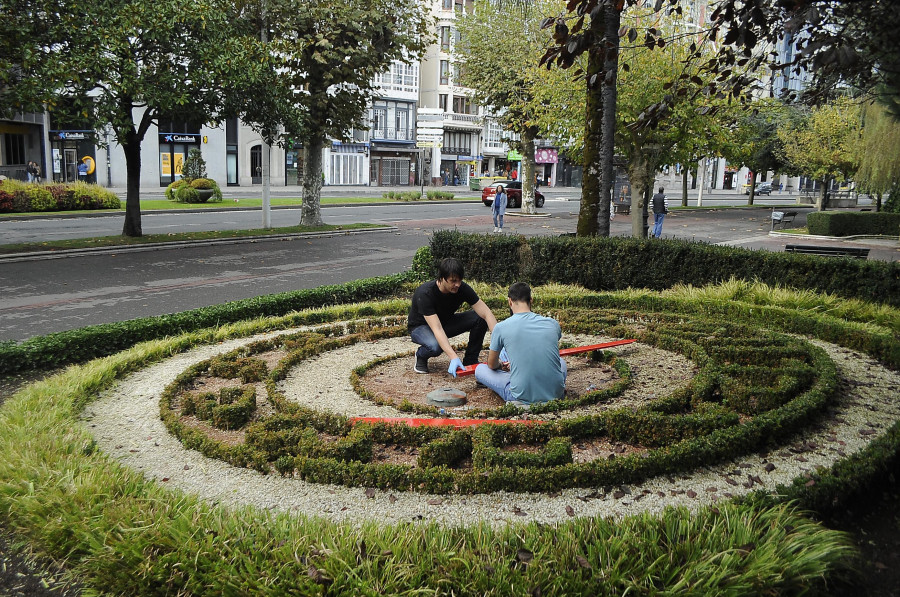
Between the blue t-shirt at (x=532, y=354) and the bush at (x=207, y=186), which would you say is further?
the bush at (x=207, y=186)

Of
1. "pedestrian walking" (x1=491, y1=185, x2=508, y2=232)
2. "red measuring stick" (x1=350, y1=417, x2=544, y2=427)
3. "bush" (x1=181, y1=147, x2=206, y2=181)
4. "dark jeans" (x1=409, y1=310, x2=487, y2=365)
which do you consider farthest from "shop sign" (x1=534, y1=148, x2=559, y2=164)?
"red measuring stick" (x1=350, y1=417, x2=544, y2=427)

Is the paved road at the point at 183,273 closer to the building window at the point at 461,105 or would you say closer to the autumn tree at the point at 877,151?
the autumn tree at the point at 877,151

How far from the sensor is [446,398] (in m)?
6.43

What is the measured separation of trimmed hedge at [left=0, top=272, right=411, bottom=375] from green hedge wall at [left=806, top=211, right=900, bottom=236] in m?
23.3

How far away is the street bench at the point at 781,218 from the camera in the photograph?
98.5 feet

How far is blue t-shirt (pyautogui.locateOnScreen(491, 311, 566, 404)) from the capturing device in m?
5.96

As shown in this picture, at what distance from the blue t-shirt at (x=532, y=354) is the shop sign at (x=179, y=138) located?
46924 mm

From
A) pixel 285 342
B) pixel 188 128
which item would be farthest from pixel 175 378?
pixel 188 128

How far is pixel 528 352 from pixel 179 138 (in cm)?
4749

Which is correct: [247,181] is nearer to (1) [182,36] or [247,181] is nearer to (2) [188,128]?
(2) [188,128]

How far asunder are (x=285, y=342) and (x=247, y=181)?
47665 millimetres

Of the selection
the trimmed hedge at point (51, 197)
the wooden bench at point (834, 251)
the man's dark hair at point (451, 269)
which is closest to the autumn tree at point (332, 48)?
the trimmed hedge at point (51, 197)

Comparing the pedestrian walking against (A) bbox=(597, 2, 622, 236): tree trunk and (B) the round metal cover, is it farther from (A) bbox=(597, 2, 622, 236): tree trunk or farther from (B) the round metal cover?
(B) the round metal cover

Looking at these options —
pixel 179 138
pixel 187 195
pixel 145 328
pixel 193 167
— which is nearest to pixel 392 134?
pixel 179 138
